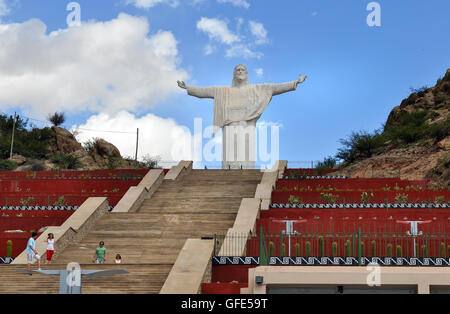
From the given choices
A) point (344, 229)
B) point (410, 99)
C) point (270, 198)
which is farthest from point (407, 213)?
point (410, 99)

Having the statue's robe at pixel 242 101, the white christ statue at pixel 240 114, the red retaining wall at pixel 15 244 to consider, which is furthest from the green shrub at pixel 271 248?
the statue's robe at pixel 242 101

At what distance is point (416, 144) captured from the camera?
1219 inches

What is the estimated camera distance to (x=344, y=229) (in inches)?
686

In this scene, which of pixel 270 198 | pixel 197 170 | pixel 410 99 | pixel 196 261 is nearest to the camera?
pixel 196 261

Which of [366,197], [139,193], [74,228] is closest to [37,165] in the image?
[139,193]

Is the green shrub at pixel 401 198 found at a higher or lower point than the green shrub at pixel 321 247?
higher

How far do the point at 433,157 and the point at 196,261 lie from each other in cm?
1589

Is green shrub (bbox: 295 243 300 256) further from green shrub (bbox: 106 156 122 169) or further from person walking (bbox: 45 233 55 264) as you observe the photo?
green shrub (bbox: 106 156 122 169)

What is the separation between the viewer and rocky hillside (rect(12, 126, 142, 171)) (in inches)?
1528

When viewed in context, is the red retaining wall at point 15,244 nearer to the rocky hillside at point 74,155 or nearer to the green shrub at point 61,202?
the green shrub at point 61,202

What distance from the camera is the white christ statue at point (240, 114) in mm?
28281

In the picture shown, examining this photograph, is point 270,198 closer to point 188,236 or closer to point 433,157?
point 188,236

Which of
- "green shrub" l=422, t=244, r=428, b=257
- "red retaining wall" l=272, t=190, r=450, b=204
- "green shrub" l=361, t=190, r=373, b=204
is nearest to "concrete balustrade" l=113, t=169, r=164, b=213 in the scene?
"red retaining wall" l=272, t=190, r=450, b=204

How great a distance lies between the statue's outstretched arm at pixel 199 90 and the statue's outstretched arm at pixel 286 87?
8.26 ft
